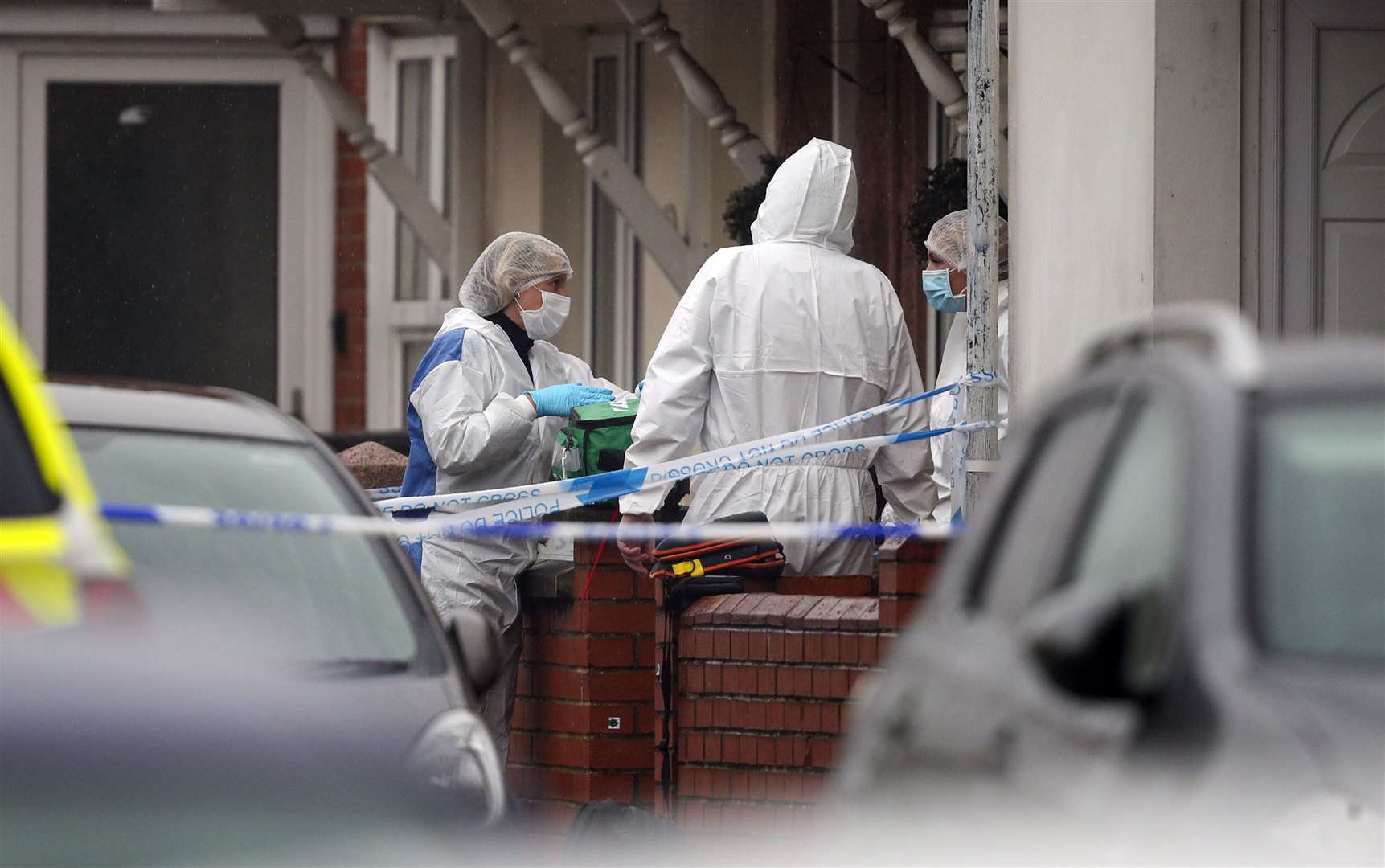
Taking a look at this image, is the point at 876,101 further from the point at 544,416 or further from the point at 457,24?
the point at 544,416

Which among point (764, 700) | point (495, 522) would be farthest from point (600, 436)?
point (764, 700)

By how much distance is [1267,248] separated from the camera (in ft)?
22.5

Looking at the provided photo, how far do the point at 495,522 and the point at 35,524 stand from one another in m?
3.43

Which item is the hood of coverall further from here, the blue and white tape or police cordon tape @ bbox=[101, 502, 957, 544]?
police cordon tape @ bbox=[101, 502, 957, 544]

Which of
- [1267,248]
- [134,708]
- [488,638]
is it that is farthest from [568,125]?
[134,708]

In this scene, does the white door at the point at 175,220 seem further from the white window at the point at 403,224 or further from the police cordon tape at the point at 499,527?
the police cordon tape at the point at 499,527

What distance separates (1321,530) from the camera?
2.87 meters

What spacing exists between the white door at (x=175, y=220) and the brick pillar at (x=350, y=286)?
0.26 ft

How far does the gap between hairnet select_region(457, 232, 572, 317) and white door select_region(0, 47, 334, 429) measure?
7.26 metres

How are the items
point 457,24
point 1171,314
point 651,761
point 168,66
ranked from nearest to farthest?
point 1171,314 → point 651,761 → point 457,24 → point 168,66

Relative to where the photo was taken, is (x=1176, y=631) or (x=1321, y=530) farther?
(x=1321, y=530)

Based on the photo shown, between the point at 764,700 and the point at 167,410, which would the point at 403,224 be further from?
the point at 167,410

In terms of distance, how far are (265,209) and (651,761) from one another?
9.08 metres

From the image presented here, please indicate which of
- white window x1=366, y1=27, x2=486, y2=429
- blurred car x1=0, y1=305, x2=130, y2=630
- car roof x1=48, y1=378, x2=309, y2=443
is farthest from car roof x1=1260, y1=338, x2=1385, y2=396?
white window x1=366, y1=27, x2=486, y2=429
